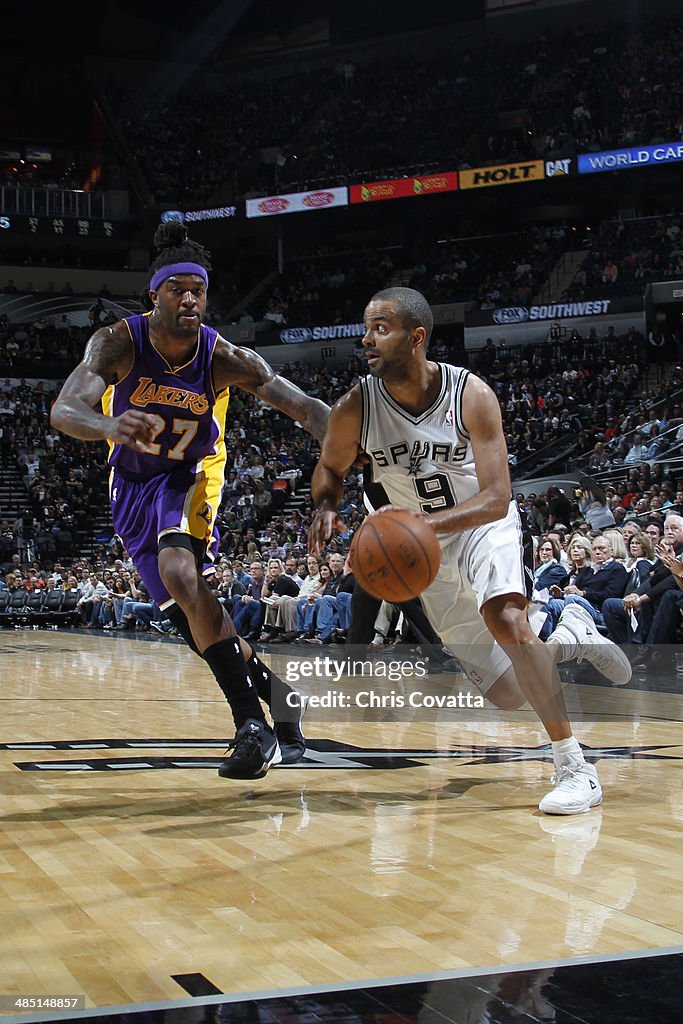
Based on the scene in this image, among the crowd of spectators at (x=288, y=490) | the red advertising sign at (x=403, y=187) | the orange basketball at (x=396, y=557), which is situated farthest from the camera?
the red advertising sign at (x=403, y=187)

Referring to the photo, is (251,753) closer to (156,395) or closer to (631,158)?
(156,395)

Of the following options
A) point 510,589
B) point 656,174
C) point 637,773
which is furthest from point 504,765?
point 656,174

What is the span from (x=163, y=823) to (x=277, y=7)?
33.5 meters

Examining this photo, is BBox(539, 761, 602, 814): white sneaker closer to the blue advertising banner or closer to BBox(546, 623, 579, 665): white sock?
BBox(546, 623, 579, 665): white sock

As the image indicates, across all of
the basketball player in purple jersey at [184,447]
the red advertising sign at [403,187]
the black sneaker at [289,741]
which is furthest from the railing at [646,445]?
the basketball player in purple jersey at [184,447]

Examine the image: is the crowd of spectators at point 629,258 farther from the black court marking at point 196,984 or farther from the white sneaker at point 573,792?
the black court marking at point 196,984

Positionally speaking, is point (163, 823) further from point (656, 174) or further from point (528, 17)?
point (528, 17)

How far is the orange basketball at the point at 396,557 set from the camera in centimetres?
347

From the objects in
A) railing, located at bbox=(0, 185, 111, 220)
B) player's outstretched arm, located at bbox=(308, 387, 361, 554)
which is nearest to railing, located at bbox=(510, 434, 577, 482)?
player's outstretched arm, located at bbox=(308, 387, 361, 554)

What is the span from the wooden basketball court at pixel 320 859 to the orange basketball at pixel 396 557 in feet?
2.55

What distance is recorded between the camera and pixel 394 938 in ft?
7.93

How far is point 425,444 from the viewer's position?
4.05 metres

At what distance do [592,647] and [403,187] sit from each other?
925 inches

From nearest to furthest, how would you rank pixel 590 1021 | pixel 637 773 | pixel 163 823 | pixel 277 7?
pixel 590 1021 → pixel 163 823 → pixel 637 773 → pixel 277 7
